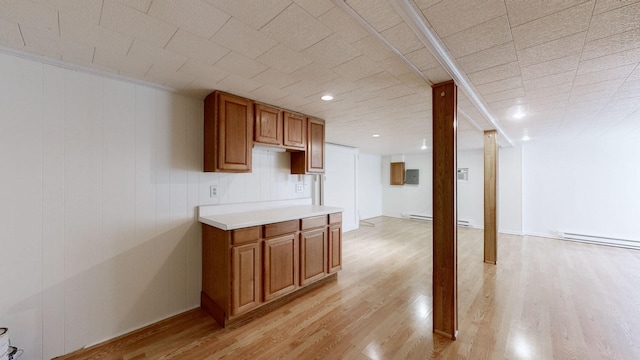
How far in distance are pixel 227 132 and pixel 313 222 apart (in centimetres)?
137

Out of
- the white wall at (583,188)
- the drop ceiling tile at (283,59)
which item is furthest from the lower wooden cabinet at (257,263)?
the white wall at (583,188)

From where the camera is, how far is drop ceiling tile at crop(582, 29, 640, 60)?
4.75 ft

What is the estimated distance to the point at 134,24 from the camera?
53.0 inches

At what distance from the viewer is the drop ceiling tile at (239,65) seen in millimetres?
1731

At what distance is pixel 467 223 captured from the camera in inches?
269

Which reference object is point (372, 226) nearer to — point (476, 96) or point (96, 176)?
point (476, 96)

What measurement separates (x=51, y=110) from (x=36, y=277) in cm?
122

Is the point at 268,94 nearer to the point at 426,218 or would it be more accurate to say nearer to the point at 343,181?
the point at 343,181

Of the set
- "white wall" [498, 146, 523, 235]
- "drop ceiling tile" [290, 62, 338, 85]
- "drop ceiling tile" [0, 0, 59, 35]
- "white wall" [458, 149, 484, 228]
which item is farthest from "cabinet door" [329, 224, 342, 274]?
"white wall" [458, 149, 484, 228]

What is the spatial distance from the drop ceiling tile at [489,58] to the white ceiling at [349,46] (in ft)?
0.04

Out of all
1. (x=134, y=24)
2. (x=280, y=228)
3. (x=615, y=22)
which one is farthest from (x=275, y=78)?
(x=615, y=22)

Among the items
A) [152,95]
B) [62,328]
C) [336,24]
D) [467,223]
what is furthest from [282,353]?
[467,223]

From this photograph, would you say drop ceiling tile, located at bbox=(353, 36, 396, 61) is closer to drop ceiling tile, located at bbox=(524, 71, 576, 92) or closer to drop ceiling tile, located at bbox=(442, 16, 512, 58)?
drop ceiling tile, located at bbox=(442, 16, 512, 58)

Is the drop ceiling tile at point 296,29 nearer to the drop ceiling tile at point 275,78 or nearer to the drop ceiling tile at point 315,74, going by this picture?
the drop ceiling tile at point 315,74
